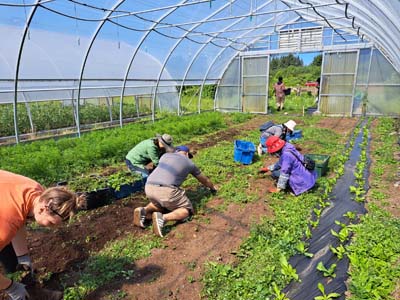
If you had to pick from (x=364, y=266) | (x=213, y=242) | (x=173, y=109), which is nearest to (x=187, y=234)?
(x=213, y=242)

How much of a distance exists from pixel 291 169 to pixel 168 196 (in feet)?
7.07

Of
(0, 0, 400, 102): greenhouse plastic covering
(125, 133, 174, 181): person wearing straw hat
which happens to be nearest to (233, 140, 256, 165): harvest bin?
(125, 133, 174, 181): person wearing straw hat

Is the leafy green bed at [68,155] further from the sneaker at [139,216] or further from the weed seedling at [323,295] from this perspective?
the weed seedling at [323,295]

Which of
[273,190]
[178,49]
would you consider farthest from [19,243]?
[178,49]

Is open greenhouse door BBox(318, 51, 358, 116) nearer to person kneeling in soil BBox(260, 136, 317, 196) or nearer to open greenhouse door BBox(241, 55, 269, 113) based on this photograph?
open greenhouse door BBox(241, 55, 269, 113)

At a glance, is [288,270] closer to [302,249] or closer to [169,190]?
[302,249]

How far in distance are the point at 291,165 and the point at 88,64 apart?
836 cm

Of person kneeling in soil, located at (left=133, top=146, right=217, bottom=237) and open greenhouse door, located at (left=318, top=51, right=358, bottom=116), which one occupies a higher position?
open greenhouse door, located at (left=318, top=51, right=358, bottom=116)

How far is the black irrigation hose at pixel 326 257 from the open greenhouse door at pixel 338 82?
33.8ft

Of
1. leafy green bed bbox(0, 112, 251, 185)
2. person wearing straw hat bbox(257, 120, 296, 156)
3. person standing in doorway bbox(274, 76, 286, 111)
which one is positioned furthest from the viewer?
person standing in doorway bbox(274, 76, 286, 111)

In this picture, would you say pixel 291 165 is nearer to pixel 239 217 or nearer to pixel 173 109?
pixel 239 217

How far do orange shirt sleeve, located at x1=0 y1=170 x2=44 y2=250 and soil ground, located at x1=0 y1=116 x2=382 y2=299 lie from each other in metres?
1.13

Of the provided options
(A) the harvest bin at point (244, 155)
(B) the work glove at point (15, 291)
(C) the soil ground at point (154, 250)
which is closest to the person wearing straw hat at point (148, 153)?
(C) the soil ground at point (154, 250)

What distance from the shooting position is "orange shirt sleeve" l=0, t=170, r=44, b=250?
6.12ft
